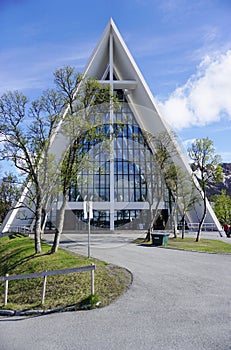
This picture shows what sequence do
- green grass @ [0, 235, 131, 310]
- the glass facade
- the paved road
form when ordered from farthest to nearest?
1. the glass facade
2. green grass @ [0, 235, 131, 310]
3. the paved road

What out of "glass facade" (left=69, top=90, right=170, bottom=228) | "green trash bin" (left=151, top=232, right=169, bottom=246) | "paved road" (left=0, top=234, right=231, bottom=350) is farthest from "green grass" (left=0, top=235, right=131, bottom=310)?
"glass facade" (left=69, top=90, right=170, bottom=228)

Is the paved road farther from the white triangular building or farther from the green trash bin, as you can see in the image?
the white triangular building

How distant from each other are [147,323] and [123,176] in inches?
1089

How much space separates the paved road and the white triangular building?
19183mm

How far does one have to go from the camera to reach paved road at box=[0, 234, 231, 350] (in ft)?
12.2

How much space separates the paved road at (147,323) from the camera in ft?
12.2

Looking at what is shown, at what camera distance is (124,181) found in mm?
31375

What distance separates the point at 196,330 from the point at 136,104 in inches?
1301

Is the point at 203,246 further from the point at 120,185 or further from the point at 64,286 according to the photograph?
the point at 120,185

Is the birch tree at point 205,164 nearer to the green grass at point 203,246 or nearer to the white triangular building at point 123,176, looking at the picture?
the green grass at point 203,246

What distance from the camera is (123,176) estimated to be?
1257 inches

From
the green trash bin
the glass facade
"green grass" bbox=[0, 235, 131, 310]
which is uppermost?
the glass facade

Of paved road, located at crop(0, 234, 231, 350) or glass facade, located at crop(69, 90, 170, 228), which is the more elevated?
glass facade, located at crop(69, 90, 170, 228)

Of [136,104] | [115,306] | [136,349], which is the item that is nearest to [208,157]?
[115,306]
